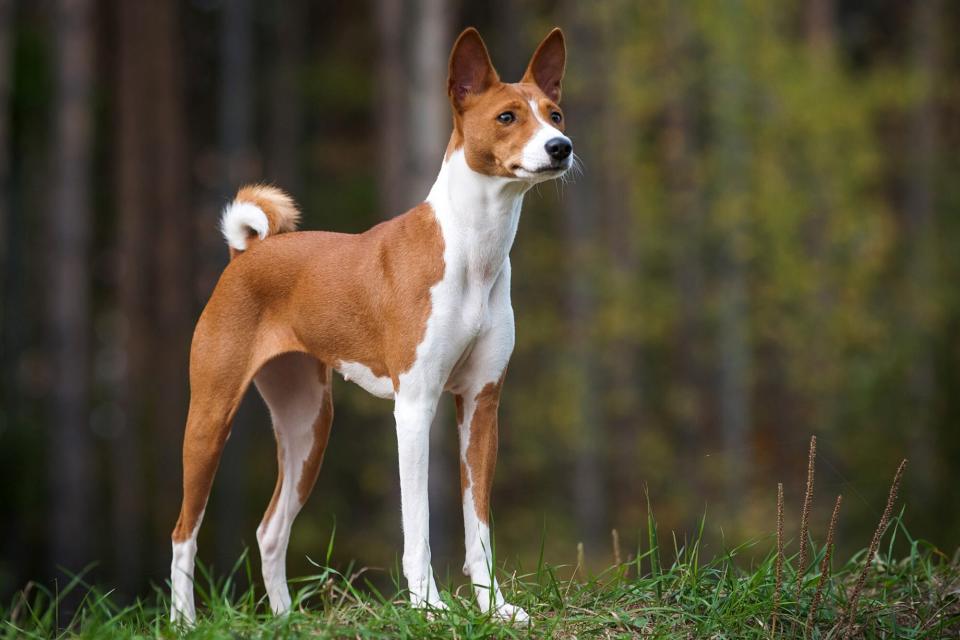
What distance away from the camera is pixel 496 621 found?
13.3 feet

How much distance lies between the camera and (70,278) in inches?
555

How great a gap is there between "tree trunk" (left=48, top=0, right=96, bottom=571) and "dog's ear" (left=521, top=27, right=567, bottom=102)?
10671 millimetres

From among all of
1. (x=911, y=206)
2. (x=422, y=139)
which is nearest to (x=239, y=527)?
(x=422, y=139)

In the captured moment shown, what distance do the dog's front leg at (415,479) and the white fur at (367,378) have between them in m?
0.19

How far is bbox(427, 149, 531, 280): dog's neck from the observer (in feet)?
14.0

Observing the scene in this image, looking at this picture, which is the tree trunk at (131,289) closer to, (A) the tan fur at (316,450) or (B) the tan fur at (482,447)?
(A) the tan fur at (316,450)

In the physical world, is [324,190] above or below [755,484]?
above

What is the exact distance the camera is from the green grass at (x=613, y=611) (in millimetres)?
4047

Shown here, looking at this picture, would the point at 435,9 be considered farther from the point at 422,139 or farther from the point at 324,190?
the point at 324,190

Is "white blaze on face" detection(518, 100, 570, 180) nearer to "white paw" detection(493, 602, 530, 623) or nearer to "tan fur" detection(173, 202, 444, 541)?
"tan fur" detection(173, 202, 444, 541)

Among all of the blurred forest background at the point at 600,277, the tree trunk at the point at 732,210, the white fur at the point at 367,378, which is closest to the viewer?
the white fur at the point at 367,378

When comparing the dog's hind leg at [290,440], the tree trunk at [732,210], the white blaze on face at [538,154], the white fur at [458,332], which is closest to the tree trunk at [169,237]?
the tree trunk at [732,210]

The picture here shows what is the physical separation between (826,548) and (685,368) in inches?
575

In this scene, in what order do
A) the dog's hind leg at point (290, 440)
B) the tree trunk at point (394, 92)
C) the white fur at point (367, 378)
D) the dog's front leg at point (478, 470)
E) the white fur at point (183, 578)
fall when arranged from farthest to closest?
the tree trunk at point (394, 92), the dog's hind leg at point (290, 440), the white fur at point (183, 578), the white fur at point (367, 378), the dog's front leg at point (478, 470)
